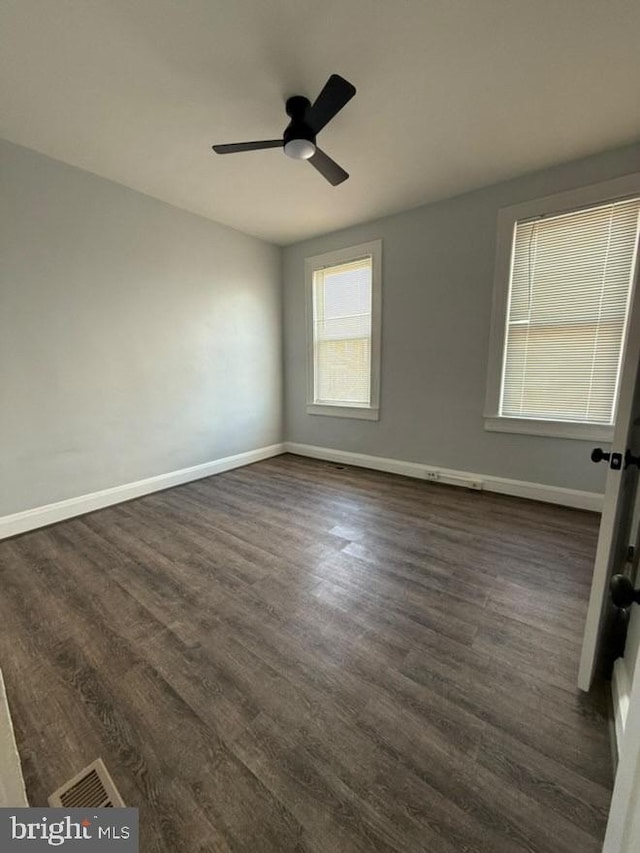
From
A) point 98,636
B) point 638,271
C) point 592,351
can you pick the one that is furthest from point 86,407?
point 592,351

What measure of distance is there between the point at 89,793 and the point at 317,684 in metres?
0.75

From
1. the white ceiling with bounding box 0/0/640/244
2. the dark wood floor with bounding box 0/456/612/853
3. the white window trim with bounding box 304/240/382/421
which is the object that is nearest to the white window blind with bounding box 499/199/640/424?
the white ceiling with bounding box 0/0/640/244

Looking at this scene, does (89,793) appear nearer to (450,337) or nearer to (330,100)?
(330,100)

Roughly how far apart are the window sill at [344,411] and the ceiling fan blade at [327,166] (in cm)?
228

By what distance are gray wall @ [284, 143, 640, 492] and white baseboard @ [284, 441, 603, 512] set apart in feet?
0.21

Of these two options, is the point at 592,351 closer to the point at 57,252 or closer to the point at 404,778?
the point at 404,778

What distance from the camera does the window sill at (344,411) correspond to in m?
3.97

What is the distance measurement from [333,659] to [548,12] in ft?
9.92

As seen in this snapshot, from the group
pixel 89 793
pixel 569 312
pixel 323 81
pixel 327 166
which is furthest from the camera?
pixel 569 312

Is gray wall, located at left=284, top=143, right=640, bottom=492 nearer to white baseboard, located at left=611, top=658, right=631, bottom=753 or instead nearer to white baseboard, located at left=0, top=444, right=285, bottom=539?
white baseboard, located at left=0, top=444, right=285, bottom=539

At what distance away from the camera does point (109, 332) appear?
296 centimetres

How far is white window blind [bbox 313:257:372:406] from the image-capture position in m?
3.92

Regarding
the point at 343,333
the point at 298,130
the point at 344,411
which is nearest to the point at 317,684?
the point at 298,130

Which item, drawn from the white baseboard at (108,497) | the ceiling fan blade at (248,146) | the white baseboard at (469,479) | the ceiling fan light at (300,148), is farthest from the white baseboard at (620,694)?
the white baseboard at (108,497)
